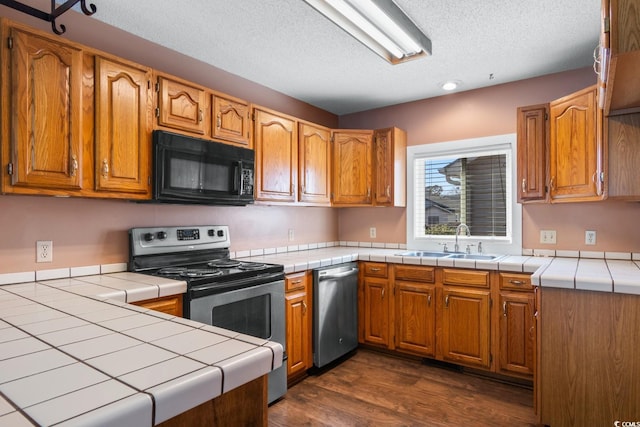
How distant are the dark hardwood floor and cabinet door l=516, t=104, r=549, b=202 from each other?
146 centimetres

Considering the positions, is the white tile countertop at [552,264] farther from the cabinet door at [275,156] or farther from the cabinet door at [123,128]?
the cabinet door at [123,128]

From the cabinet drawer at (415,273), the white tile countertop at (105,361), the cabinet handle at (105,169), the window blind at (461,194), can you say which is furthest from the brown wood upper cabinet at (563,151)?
the cabinet handle at (105,169)

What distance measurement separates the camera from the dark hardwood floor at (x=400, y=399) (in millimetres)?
2293

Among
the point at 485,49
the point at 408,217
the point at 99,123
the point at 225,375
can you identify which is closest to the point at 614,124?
the point at 485,49

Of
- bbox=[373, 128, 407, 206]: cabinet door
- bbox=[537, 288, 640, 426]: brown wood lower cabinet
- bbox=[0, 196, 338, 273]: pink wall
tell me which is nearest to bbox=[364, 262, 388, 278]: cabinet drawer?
bbox=[373, 128, 407, 206]: cabinet door

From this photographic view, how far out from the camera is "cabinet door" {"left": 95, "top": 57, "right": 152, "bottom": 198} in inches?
78.6

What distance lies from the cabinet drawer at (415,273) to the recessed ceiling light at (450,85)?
1.61 metres

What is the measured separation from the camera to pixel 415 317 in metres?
3.15

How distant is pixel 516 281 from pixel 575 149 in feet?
3.24

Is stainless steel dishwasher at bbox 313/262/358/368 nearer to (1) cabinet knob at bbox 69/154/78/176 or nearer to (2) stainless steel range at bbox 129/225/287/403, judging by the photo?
(2) stainless steel range at bbox 129/225/287/403

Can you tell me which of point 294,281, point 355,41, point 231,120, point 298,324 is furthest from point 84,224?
point 355,41

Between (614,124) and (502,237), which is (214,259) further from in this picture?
(614,124)

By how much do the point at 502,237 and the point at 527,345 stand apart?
0.99 meters

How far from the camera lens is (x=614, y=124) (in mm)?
2299
